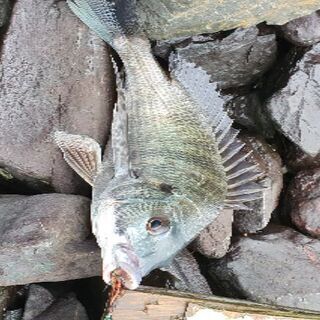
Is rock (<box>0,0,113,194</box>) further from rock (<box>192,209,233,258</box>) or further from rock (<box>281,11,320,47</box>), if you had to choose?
rock (<box>281,11,320,47</box>)

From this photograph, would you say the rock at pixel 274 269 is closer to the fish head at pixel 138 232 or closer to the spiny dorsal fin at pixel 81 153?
the fish head at pixel 138 232

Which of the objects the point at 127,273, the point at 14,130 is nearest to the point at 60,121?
the point at 14,130

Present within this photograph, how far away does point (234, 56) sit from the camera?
5344 mm

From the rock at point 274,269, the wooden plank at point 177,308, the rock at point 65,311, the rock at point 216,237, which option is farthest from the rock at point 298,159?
the rock at point 65,311

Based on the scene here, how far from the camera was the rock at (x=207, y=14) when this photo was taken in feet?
16.4

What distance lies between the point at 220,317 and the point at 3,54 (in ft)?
7.59

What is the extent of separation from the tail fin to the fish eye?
4.76 feet

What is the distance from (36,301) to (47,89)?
4.82 ft

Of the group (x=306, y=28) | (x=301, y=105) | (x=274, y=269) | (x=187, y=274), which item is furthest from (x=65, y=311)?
(x=306, y=28)

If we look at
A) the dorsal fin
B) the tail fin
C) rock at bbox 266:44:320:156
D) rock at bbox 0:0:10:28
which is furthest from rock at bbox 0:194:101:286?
rock at bbox 266:44:320:156

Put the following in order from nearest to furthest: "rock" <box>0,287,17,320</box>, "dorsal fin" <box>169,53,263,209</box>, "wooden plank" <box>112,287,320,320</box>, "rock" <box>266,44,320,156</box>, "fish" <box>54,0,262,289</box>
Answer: "fish" <box>54,0,262,289</box>, "wooden plank" <box>112,287,320,320</box>, "dorsal fin" <box>169,53,263,209</box>, "rock" <box>0,287,17,320</box>, "rock" <box>266,44,320,156</box>

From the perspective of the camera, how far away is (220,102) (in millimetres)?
4977

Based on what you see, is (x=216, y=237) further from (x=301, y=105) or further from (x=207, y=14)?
(x=207, y=14)

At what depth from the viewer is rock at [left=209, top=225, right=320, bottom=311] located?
5043mm
